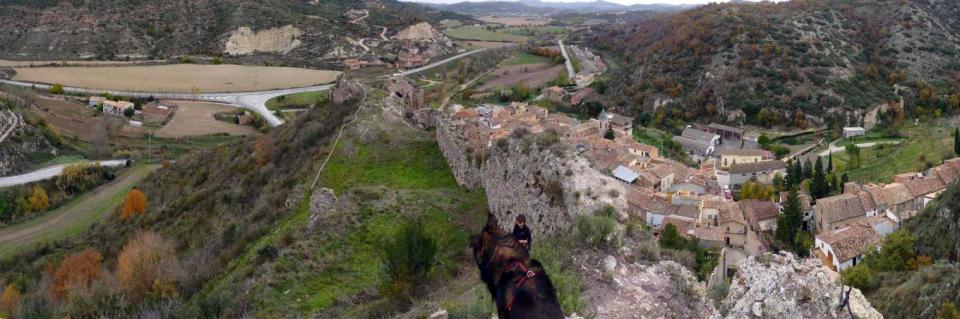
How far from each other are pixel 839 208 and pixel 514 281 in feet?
96.0

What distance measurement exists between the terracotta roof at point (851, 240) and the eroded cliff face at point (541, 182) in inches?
631

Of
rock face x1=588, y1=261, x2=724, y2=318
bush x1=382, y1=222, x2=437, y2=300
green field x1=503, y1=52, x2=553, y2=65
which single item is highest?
rock face x1=588, y1=261, x2=724, y2=318

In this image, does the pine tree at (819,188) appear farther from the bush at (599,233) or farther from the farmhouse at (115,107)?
the farmhouse at (115,107)

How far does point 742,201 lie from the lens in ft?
103

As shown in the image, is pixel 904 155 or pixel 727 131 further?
pixel 727 131

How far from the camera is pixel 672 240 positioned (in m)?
18.3

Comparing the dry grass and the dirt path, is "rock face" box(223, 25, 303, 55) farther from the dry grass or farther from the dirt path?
the dirt path

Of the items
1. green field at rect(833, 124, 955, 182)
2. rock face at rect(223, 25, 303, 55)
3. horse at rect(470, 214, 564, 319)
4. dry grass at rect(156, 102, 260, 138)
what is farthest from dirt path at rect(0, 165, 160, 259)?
rock face at rect(223, 25, 303, 55)

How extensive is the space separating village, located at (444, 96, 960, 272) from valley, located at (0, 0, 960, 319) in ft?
0.56

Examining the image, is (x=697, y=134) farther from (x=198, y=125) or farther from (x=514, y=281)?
(x=514, y=281)

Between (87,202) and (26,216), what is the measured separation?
2.78 metres

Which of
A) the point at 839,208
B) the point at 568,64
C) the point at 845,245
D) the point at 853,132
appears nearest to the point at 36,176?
the point at 845,245

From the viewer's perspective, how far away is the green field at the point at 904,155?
129ft

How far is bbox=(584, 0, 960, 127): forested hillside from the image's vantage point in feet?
194
